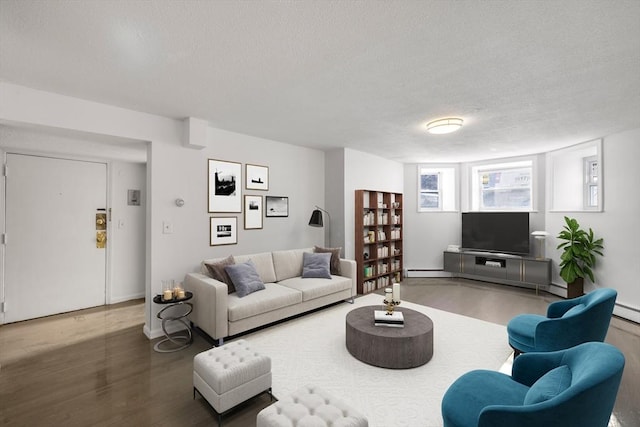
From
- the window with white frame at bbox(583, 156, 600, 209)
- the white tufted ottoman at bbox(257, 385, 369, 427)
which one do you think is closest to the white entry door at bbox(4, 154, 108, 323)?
the white tufted ottoman at bbox(257, 385, 369, 427)

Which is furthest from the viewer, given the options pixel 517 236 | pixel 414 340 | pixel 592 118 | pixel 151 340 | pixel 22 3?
pixel 517 236

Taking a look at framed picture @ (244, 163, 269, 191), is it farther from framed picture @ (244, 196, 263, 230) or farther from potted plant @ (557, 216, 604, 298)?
potted plant @ (557, 216, 604, 298)

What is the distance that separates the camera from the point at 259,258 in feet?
14.1

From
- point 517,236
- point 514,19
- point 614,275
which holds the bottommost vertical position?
point 614,275

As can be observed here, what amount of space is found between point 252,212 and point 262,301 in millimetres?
1625

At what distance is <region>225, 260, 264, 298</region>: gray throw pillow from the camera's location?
3633 millimetres

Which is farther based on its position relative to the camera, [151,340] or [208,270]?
[208,270]

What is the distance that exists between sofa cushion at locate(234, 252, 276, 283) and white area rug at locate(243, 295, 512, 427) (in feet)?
2.47

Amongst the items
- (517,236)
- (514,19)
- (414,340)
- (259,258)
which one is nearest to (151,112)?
(259,258)

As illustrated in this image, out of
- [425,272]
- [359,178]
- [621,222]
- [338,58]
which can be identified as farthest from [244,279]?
[621,222]

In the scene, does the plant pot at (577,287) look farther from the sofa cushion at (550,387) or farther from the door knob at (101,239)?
the door knob at (101,239)

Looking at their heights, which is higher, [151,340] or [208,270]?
[208,270]

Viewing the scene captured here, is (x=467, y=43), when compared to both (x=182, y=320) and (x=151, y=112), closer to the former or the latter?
(x=151, y=112)

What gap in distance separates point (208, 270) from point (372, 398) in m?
2.48
